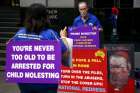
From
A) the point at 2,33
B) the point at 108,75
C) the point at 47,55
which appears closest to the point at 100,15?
the point at 2,33

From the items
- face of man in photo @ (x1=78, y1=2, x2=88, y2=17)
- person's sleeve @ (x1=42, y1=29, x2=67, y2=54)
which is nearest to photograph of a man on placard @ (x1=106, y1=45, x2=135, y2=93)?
face of man in photo @ (x1=78, y1=2, x2=88, y2=17)

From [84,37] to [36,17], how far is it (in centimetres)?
382

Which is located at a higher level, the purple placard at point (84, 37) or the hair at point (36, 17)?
the hair at point (36, 17)

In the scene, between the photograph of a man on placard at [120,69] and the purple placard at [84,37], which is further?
the purple placard at [84,37]

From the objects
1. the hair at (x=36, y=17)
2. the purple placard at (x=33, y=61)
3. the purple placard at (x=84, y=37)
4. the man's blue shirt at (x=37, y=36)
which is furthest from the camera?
the purple placard at (x=84, y=37)

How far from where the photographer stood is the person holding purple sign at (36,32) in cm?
551

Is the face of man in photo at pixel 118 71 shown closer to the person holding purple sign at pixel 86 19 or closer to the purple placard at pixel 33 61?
the person holding purple sign at pixel 86 19

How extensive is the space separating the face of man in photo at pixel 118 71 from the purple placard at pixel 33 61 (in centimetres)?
312

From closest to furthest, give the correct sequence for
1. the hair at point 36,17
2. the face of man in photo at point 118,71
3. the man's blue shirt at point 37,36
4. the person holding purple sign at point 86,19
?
the hair at point 36,17 < the man's blue shirt at point 37,36 < the face of man in photo at point 118,71 < the person holding purple sign at point 86,19

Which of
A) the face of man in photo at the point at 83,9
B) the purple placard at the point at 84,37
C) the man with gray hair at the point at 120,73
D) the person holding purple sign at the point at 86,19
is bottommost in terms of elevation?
the man with gray hair at the point at 120,73

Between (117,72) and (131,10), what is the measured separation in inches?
210

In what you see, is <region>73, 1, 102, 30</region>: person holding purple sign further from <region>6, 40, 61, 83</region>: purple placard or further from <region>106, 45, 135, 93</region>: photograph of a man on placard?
<region>6, 40, 61, 83</region>: purple placard

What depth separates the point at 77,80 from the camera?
8.66m

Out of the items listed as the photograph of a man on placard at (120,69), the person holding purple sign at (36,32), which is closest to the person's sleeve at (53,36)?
the person holding purple sign at (36,32)
